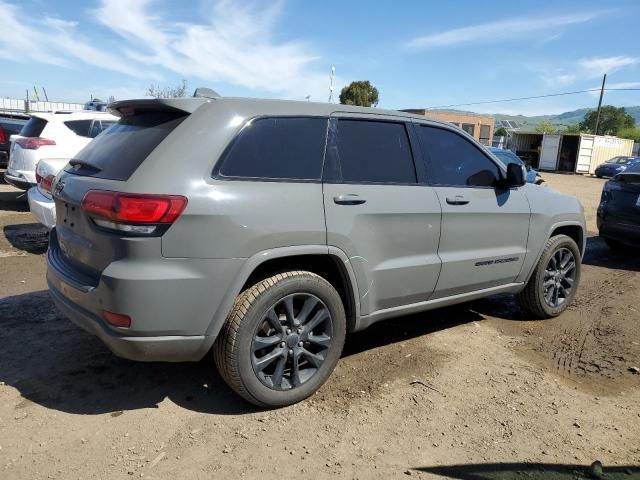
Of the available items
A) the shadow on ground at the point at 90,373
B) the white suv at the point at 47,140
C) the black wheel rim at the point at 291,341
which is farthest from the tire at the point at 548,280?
the white suv at the point at 47,140

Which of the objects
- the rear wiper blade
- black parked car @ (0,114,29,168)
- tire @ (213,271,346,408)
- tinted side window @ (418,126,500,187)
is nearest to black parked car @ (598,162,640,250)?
tinted side window @ (418,126,500,187)

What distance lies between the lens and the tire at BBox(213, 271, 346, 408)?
3.03 m

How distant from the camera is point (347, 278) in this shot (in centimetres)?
343

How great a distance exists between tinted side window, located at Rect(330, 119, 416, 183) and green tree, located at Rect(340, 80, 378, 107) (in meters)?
53.2

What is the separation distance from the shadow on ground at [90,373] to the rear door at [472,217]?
792 millimetres

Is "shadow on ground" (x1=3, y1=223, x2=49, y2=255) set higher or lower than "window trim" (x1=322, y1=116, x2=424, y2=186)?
lower

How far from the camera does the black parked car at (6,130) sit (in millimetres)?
13008

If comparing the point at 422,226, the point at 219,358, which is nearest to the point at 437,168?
the point at 422,226

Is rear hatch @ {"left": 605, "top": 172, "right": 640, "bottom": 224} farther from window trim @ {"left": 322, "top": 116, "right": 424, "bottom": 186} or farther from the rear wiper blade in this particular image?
the rear wiper blade

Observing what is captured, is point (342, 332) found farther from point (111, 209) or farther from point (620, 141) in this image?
point (620, 141)

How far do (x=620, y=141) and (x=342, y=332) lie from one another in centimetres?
4577

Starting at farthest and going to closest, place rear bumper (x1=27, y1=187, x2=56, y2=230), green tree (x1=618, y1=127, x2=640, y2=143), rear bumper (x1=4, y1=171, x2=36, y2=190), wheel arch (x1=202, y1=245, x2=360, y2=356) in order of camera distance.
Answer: green tree (x1=618, y1=127, x2=640, y2=143) → rear bumper (x1=4, y1=171, x2=36, y2=190) → rear bumper (x1=27, y1=187, x2=56, y2=230) → wheel arch (x1=202, y1=245, x2=360, y2=356)

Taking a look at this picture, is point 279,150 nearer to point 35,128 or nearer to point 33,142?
point 33,142

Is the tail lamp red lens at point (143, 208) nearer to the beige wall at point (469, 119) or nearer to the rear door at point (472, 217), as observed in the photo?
the rear door at point (472, 217)
